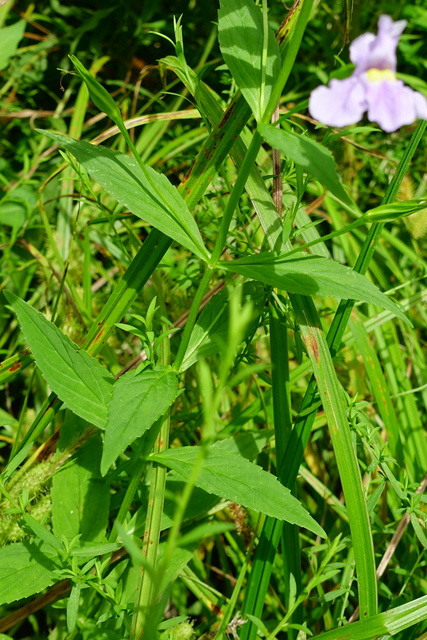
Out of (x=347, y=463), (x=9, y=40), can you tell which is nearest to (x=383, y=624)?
(x=347, y=463)

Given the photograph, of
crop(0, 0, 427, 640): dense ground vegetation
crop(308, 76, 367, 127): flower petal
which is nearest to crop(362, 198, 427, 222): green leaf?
crop(0, 0, 427, 640): dense ground vegetation

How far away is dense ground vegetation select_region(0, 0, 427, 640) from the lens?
42.4 inches

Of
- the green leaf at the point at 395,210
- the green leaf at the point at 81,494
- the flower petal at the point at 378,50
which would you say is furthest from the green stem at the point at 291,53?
the green leaf at the point at 81,494

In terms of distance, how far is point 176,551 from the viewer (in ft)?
4.23

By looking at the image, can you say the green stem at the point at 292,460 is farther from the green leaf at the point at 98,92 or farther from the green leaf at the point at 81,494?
the green leaf at the point at 98,92

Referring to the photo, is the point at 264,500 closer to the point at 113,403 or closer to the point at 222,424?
the point at 113,403

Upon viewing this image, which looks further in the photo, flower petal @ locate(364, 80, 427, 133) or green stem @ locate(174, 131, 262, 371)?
green stem @ locate(174, 131, 262, 371)

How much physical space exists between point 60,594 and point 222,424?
556 mm

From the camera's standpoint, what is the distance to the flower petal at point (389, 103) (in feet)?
2.76

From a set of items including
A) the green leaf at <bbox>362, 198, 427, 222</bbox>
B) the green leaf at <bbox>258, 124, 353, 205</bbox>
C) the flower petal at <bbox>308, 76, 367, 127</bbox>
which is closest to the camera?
the flower petal at <bbox>308, 76, 367, 127</bbox>

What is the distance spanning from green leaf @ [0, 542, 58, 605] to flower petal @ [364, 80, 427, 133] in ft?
2.88

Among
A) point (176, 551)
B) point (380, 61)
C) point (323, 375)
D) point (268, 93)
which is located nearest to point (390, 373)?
point (323, 375)

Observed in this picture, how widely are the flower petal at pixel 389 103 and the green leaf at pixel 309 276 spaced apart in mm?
299

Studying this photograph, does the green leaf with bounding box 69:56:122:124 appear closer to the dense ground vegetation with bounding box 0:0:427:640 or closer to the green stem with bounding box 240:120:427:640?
the dense ground vegetation with bounding box 0:0:427:640
